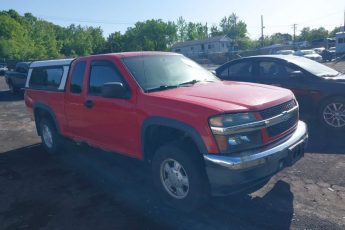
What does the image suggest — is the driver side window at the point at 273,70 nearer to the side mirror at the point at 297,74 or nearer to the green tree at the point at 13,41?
the side mirror at the point at 297,74

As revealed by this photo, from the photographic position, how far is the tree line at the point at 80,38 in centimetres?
5884

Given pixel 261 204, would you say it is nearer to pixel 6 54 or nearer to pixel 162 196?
pixel 162 196

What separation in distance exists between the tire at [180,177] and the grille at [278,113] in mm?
903

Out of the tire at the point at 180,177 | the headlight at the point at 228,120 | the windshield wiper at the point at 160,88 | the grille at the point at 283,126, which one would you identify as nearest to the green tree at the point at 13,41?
the windshield wiper at the point at 160,88

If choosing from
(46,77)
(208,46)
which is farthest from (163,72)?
(208,46)

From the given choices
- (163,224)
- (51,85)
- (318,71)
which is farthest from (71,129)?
(318,71)

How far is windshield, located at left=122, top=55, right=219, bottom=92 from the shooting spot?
450 cm

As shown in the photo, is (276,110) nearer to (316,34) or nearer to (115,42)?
(115,42)

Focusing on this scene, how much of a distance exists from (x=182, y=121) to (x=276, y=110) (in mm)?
1159

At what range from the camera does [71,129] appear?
586 cm

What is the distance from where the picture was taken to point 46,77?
21.3 feet

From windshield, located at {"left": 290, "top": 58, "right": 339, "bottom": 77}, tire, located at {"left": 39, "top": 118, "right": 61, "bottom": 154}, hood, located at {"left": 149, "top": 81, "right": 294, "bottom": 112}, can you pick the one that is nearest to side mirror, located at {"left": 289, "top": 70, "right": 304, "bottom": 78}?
windshield, located at {"left": 290, "top": 58, "right": 339, "bottom": 77}

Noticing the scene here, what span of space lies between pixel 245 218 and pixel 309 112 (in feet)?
13.7

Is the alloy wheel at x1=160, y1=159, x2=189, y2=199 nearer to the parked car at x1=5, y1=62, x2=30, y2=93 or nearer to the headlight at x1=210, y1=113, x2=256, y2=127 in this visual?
the headlight at x1=210, y1=113, x2=256, y2=127
